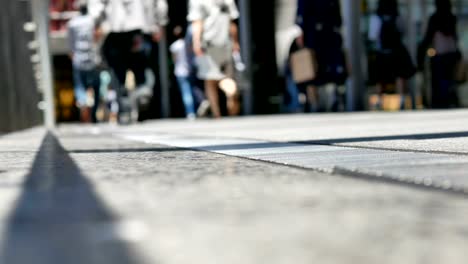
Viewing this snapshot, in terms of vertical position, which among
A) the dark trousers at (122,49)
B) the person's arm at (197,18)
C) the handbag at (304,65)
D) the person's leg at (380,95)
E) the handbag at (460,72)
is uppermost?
the person's arm at (197,18)

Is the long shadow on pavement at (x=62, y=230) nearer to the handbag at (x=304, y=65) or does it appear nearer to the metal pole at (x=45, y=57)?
the handbag at (x=304, y=65)

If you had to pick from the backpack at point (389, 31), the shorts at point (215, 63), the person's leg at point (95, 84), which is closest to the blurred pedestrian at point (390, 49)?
the backpack at point (389, 31)

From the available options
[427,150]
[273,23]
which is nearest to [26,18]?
[273,23]

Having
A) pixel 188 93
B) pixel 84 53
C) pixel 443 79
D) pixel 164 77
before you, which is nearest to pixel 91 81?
pixel 84 53

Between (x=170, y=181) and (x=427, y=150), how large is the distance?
3.48ft

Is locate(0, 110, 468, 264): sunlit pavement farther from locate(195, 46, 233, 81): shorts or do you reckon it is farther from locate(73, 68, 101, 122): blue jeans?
locate(73, 68, 101, 122): blue jeans

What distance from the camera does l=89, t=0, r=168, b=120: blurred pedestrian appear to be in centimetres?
778

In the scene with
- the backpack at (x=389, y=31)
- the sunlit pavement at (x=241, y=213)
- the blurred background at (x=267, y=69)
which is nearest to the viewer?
the sunlit pavement at (x=241, y=213)

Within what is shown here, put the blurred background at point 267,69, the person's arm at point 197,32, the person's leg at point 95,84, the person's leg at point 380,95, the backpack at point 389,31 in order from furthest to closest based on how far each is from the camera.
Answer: the person's leg at point 380,95 → the person's leg at point 95,84 → the backpack at point 389,31 → the person's arm at point 197,32 → the blurred background at point 267,69

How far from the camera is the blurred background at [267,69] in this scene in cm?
819

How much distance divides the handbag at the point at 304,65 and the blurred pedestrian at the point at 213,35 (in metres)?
0.78

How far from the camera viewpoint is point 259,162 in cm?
210

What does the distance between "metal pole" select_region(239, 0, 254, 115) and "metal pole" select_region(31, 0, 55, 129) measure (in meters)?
4.03

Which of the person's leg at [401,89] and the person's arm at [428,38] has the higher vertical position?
the person's arm at [428,38]
